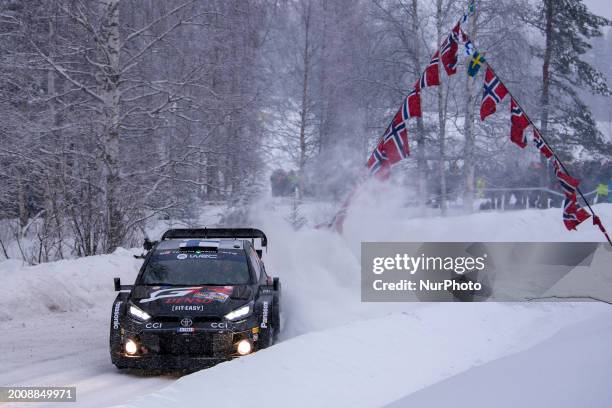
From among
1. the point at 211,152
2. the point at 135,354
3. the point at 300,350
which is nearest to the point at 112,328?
the point at 135,354

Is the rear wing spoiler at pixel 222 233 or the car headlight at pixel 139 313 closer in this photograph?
the car headlight at pixel 139 313

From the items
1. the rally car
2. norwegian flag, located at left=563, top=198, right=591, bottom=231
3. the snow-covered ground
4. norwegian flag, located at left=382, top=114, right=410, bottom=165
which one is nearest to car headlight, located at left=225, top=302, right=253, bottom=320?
the rally car

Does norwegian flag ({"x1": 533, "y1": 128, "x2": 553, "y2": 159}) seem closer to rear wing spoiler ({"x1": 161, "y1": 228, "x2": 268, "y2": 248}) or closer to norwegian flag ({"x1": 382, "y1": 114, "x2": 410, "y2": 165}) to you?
norwegian flag ({"x1": 382, "y1": 114, "x2": 410, "y2": 165})

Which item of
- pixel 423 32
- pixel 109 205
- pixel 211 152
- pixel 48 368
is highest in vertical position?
pixel 423 32

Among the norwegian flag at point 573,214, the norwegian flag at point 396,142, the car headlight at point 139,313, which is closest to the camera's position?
the car headlight at point 139,313

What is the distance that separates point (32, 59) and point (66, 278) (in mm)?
6209

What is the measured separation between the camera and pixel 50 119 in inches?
726

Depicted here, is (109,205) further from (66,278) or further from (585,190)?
(585,190)

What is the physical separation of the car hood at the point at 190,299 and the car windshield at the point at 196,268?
0.95ft

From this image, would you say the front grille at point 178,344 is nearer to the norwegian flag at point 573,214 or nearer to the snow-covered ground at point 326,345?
the snow-covered ground at point 326,345

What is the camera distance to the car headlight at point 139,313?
27.2ft

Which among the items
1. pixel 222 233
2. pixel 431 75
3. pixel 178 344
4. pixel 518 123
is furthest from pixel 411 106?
pixel 178 344

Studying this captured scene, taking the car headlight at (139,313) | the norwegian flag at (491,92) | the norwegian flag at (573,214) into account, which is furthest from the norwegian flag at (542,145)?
the car headlight at (139,313)

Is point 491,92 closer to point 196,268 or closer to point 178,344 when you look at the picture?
point 196,268
